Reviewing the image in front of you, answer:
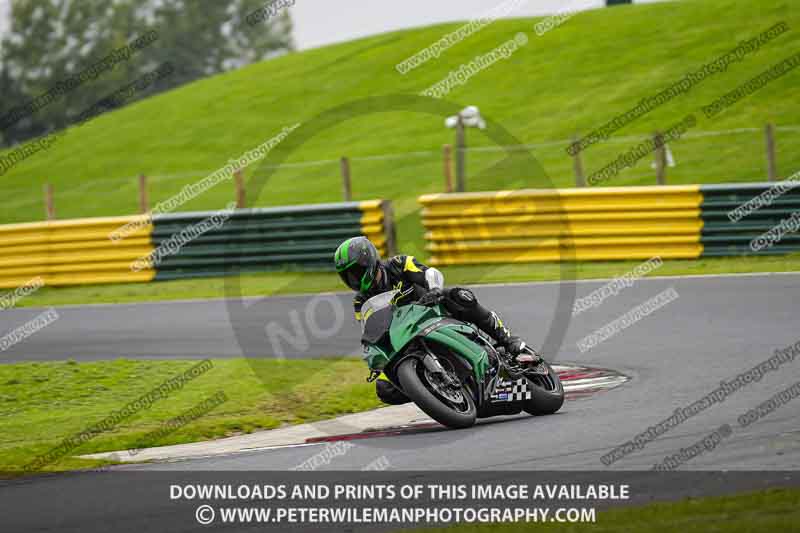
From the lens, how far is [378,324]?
8906mm

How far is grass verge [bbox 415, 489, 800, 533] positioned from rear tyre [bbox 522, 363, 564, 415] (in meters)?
3.15

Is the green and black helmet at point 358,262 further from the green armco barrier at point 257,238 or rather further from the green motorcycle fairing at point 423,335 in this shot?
the green armco barrier at point 257,238

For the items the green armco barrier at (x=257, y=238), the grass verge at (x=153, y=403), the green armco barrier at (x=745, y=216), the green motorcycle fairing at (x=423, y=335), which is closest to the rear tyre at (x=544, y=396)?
the green motorcycle fairing at (x=423, y=335)

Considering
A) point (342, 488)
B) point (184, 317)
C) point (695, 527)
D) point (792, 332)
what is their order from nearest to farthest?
point (695, 527), point (342, 488), point (792, 332), point (184, 317)

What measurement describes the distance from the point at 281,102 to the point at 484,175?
23.3m

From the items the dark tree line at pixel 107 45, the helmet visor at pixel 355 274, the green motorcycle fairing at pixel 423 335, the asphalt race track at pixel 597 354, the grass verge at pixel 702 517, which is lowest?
the asphalt race track at pixel 597 354

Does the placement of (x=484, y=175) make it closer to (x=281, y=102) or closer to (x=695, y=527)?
(x=281, y=102)

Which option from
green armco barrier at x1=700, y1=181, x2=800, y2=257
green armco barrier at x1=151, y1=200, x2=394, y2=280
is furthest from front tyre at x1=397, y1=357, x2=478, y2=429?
green armco barrier at x1=151, y1=200, x2=394, y2=280

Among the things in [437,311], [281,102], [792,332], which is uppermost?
[281,102]

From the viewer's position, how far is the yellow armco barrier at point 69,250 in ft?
72.4

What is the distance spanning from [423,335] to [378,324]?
1.12 ft

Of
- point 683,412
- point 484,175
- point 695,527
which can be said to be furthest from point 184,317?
point 484,175

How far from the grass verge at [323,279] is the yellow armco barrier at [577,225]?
0.74 ft

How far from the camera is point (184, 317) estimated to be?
17.2 metres
